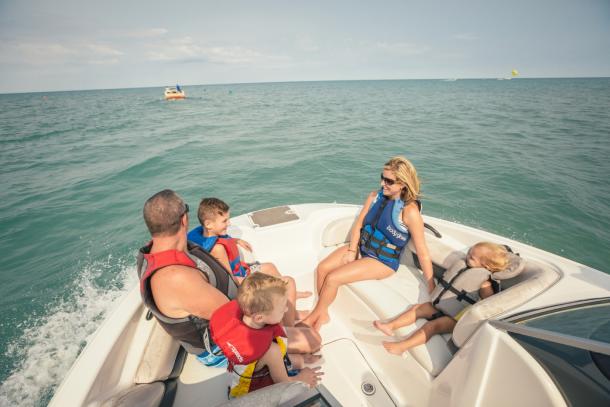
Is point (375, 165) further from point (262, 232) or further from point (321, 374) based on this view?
point (321, 374)

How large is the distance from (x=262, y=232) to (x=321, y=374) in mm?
1750

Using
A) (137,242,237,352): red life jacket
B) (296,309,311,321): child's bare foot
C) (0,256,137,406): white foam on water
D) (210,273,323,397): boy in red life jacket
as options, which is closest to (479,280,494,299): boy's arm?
(296,309,311,321): child's bare foot

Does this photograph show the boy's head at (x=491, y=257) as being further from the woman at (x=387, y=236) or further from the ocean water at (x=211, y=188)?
the ocean water at (x=211, y=188)

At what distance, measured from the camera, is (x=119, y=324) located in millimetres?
1908

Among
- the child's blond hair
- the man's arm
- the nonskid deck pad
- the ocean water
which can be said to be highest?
the child's blond hair

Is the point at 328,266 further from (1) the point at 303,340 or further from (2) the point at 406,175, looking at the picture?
(2) the point at 406,175

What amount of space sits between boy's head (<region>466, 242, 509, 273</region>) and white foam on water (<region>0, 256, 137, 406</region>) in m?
3.74

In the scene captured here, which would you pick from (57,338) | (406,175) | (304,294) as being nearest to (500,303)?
(406,175)

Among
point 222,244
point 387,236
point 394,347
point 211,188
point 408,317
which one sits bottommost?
point 211,188

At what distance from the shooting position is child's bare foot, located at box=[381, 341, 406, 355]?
6.99ft

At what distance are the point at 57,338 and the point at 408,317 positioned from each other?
502 cm

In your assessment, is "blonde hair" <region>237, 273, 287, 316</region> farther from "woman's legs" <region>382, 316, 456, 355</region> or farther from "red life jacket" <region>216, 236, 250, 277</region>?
"woman's legs" <region>382, 316, 456, 355</region>

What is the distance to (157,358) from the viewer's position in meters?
1.83

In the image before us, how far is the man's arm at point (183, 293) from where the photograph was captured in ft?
4.80
